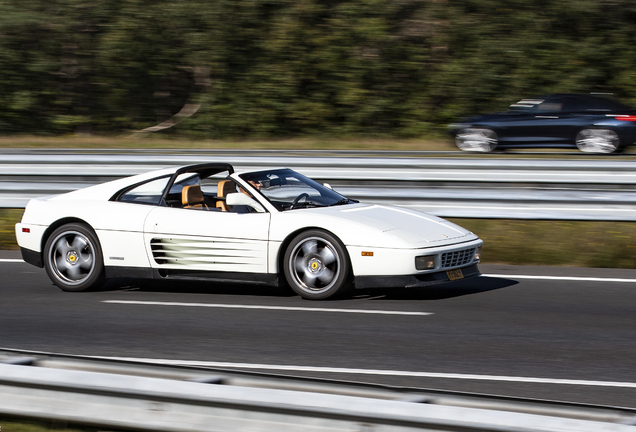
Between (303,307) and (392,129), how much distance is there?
56.8ft

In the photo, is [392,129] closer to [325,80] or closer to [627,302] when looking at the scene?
[325,80]

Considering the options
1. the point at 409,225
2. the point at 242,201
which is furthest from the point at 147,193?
the point at 409,225

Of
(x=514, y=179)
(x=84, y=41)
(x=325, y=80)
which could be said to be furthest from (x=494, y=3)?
(x=514, y=179)

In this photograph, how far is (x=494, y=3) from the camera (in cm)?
2433

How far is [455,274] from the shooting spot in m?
7.61

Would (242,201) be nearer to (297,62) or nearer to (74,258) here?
(74,258)

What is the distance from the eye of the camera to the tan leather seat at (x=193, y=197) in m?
8.18

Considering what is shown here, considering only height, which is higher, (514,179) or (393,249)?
(514,179)

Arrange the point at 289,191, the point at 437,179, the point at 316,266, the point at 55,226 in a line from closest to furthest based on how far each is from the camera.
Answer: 1. the point at 316,266
2. the point at 289,191
3. the point at 55,226
4. the point at 437,179

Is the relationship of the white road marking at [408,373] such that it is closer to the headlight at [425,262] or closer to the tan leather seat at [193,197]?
the headlight at [425,262]

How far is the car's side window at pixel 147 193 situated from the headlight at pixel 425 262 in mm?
2597

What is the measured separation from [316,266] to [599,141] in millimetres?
12626

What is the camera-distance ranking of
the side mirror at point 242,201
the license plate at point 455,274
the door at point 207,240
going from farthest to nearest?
1. the side mirror at point 242,201
2. the door at point 207,240
3. the license plate at point 455,274

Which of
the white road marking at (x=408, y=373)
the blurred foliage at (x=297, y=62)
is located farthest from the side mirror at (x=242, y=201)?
the blurred foliage at (x=297, y=62)
